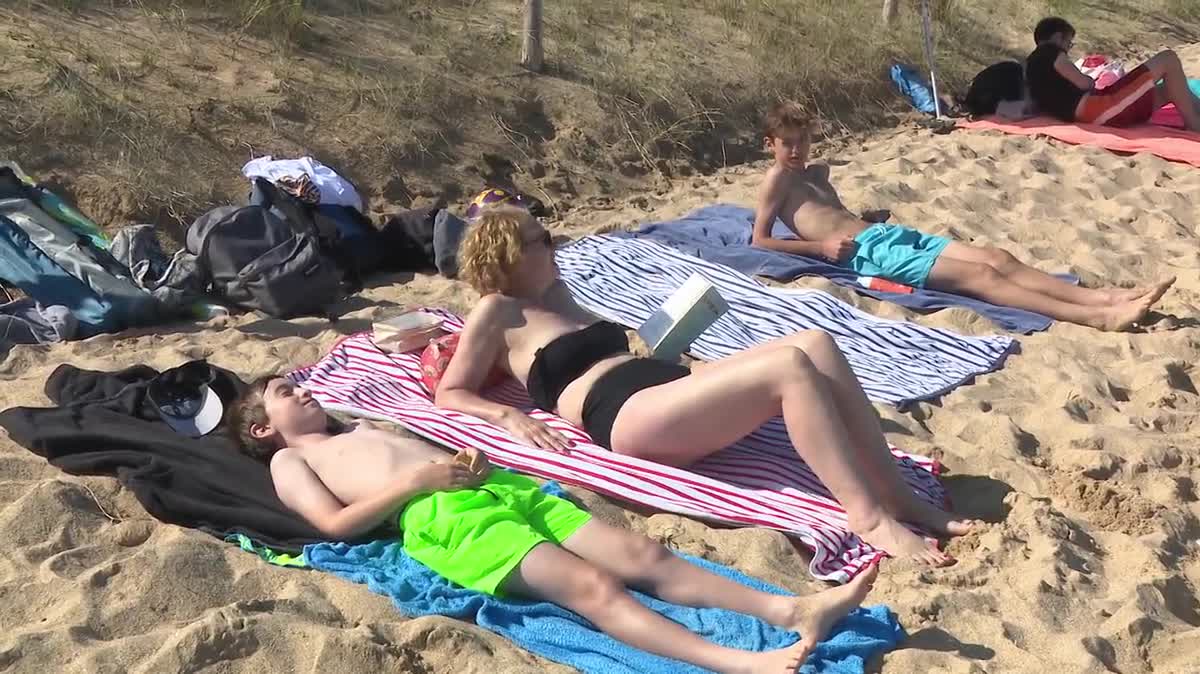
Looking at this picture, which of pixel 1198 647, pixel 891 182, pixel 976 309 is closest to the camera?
pixel 1198 647

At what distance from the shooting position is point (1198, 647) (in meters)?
2.94

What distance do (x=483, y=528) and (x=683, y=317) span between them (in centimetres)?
134

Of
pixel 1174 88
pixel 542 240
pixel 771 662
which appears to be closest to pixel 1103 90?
pixel 1174 88

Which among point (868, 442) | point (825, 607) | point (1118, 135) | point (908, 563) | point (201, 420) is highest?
point (1118, 135)

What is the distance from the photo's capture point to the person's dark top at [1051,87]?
28.0 ft

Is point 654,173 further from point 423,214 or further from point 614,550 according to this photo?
point 614,550

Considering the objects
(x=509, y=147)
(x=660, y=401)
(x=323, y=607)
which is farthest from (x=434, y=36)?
(x=323, y=607)

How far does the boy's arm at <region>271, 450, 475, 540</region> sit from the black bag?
6.97 m

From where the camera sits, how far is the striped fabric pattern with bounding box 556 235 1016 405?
4.79 meters

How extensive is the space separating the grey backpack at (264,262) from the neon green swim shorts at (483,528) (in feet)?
7.88

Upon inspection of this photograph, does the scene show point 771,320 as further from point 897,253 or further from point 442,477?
point 442,477

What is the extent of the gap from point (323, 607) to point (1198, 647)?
2222mm

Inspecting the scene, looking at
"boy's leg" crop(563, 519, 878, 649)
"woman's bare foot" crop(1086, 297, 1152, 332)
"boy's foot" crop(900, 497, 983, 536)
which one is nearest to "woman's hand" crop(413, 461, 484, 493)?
"boy's leg" crop(563, 519, 878, 649)

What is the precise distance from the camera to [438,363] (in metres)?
4.51
